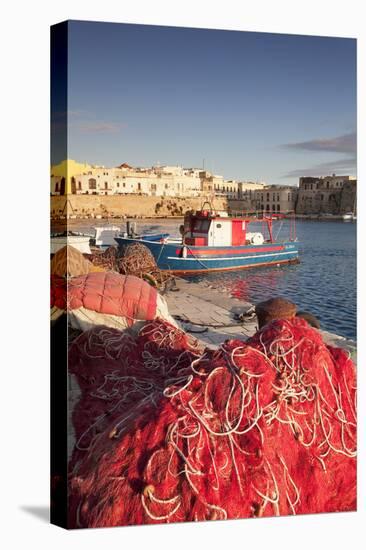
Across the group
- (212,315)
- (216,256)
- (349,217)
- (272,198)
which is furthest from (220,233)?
(349,217)

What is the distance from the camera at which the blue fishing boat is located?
23.8 feet

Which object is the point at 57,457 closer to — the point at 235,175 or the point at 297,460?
the point at 297,460

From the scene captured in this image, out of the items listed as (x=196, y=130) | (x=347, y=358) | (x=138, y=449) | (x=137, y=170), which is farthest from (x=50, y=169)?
(x=347, y=358)

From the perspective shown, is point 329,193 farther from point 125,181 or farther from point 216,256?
point 125,181

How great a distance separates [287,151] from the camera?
7215 millimetres

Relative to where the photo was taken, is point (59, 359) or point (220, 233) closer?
point (59, 359)

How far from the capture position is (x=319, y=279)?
7.17 metres

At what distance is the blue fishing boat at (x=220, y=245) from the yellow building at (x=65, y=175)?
1115 mm

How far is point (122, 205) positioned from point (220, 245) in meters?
1.24

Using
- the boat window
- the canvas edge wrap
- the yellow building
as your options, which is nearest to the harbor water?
the boat window

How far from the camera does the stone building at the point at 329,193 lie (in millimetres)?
7309

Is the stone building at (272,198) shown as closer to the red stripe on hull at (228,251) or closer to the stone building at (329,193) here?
the stone building at (329,193)

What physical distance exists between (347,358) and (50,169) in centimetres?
316

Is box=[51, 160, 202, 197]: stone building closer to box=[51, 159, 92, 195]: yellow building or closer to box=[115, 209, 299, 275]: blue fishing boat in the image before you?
box=[51, 159, 92, 195]: yellow building
